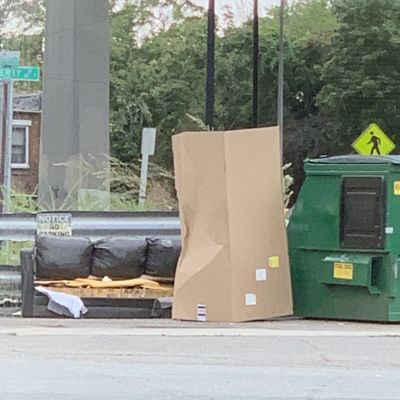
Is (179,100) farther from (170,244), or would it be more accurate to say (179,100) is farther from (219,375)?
(219,375)

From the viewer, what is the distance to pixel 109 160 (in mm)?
16438

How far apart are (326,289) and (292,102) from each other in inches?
1291

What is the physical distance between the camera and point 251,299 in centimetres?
1106

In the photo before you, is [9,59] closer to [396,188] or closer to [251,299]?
[251,299]

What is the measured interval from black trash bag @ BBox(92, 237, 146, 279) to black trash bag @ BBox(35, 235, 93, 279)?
12 cm

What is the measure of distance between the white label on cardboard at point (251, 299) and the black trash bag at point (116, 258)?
4.64 feet

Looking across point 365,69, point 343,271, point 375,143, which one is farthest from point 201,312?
point 365,69

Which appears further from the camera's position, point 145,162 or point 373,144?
point 373,144

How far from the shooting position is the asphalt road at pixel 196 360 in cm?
721

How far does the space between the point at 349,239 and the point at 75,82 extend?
9.55 metres

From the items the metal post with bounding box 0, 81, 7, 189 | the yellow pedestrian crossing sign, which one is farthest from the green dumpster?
the yellow pedestrian crossing sign

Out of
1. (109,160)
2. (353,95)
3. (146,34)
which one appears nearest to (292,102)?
(353,95)

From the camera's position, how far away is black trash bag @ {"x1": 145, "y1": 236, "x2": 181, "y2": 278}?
38.0 feet

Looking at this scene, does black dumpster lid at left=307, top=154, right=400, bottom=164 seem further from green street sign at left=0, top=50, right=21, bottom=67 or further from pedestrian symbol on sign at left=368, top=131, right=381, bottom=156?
pedestrian symbol on sign at left=368, top=131, right=381, bottom=156
